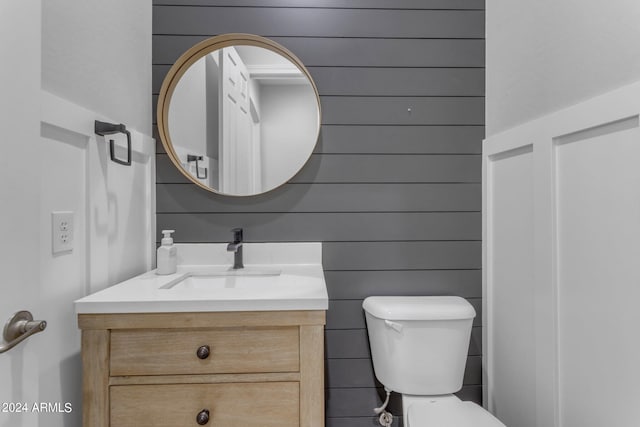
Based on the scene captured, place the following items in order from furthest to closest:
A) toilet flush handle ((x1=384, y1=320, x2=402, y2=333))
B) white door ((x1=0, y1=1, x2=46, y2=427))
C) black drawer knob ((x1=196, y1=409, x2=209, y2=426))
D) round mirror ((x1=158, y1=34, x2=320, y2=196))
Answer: round mirror ((x1=158, y1=34, x2=320, y2=196)) → toilet flush handle ((x1=384, y1=320, x2=402, y2=333)) → black drawer knob ((x1=196, y1=409, x2=209, y2=426)) → white door ((x1=0, y1=1, x2=46, y2=427))

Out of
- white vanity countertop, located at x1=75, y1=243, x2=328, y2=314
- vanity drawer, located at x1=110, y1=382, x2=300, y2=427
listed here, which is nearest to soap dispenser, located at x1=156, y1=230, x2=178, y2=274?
white vanity countertop, located at x1=75, y1=243, x2=328, y2=314

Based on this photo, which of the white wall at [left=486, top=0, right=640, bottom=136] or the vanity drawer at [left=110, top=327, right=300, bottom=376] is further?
the vanity drawer at [left=110, top=327, right=300, bottom=376]

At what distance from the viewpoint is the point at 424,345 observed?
1.31 meters

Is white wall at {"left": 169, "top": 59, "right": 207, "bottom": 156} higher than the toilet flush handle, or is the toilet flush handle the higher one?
white wall at {"left": 169, "top": 59, "right": 207, "bottom": 156}

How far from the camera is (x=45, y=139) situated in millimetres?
910

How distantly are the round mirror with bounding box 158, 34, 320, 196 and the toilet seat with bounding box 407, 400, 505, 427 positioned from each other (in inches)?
38.3

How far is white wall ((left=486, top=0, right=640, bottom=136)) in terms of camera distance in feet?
2.86

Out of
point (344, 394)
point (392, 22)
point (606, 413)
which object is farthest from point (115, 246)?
point (606, 413)

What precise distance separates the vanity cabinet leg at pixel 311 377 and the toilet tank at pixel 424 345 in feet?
1.33

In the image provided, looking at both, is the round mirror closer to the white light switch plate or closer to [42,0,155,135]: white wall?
[42,0,155,135]: white wall

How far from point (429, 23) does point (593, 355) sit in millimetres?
1340

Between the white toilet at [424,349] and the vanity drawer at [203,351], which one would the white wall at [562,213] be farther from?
the vanity drawer at [203,351]

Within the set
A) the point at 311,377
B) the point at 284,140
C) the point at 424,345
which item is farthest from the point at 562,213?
the point at 284,140

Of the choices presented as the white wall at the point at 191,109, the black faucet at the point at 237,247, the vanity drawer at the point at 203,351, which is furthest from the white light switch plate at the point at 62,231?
the white wall at the point at 191,109
